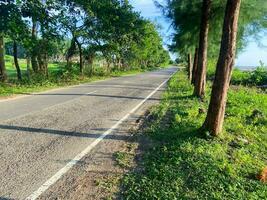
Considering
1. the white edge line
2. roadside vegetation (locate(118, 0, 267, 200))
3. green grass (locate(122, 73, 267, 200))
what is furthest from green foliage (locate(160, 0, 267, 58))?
the white edge line

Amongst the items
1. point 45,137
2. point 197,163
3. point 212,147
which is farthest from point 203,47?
point 197,163

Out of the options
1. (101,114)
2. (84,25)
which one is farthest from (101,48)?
(101,114)

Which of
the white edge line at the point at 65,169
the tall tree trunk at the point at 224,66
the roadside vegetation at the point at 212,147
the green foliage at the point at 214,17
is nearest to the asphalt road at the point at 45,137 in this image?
the white edge line at the point at 65,169

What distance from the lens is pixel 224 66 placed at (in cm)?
819

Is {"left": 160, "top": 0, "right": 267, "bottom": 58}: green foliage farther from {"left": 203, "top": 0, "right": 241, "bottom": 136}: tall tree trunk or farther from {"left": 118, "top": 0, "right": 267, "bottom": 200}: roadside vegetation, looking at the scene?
{"left": 203, "top": 0, "right": 241, "bottom": 136}: tall tree trunk

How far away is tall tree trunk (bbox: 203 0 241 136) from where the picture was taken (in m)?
8.05

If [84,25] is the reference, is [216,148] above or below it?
below

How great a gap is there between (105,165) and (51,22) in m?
20.8

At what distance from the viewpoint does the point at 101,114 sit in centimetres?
1169

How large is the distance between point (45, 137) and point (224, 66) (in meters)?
4.64

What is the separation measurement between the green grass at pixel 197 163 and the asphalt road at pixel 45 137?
1.31 metres

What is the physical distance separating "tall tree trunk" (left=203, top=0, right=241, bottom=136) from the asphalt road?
97.0 inches

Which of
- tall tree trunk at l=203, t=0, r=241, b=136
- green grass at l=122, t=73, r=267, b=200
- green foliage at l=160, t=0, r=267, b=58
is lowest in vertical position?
green grass at l=122, t=73, r=267, b=200

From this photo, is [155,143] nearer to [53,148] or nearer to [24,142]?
[53,148]
